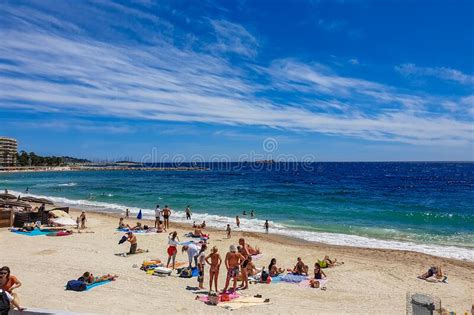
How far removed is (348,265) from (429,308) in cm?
868

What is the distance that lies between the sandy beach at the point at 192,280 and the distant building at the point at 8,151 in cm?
14740

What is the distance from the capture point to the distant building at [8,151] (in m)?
145

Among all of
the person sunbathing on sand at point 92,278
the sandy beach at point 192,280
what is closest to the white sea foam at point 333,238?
the sandy beach at point 192,280

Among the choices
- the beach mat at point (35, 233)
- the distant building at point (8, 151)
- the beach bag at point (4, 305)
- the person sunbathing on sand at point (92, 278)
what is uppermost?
the distant building at point (8, 151)

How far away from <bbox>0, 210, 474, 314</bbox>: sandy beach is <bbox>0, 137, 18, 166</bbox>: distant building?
5803 inches

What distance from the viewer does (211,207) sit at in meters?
37.1

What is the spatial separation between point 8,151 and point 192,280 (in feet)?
572

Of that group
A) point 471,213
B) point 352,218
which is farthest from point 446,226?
point 471,213

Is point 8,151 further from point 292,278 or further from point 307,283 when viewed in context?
point 307,283

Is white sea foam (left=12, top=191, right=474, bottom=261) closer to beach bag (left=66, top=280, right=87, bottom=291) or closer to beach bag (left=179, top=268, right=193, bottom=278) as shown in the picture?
beach bag (left=179, top=268, right=193, bottom=278)

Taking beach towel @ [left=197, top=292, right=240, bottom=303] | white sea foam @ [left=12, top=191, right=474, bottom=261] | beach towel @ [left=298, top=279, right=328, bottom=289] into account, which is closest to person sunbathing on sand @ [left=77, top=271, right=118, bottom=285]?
beach towel @ [left=197, top=292, right=240, bottom=303]

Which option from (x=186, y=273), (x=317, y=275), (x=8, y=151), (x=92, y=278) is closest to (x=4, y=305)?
(x=92, y=278)

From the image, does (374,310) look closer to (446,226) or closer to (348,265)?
(348,265)

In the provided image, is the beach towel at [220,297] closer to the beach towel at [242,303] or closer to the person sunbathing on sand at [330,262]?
the beach towel at [242,303]
